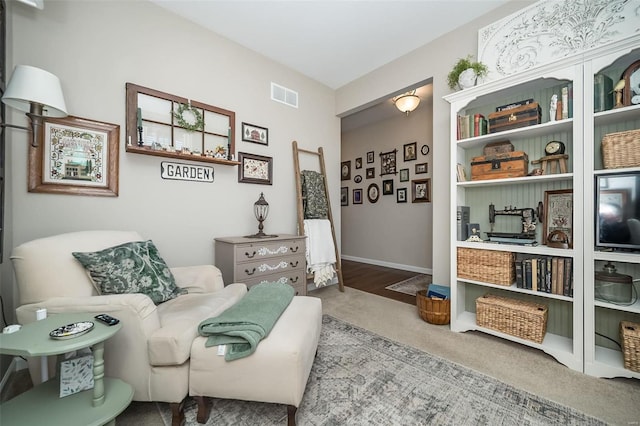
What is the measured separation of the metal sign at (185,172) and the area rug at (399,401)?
1777 mm

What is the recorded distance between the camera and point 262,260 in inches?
95.7

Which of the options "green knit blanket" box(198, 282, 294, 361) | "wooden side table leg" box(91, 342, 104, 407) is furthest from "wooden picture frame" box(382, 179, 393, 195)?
"wooden side table leg" box(91, 342, 104, 407)

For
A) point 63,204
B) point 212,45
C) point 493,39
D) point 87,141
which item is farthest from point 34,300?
→ point 493,39

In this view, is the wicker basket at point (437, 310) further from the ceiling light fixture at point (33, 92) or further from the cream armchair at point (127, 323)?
the ceiling light fixture at point (33, 92)

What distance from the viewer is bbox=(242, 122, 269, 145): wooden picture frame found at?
2.80 meters

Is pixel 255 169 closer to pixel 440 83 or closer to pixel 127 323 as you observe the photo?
pixel 127 323

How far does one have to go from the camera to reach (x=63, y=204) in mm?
1816

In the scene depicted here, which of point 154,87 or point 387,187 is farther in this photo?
point 387,187

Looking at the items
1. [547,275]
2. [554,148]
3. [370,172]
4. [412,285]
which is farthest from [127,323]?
[370,172]

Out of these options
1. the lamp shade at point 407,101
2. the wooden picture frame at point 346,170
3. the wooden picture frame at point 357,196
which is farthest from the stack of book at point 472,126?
the wooden picture frame at point 346,170

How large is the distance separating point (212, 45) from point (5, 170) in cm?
198

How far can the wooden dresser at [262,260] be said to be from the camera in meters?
2.28

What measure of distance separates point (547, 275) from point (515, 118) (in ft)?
3.99

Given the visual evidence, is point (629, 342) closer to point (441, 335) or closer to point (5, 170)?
point (441, 335)
